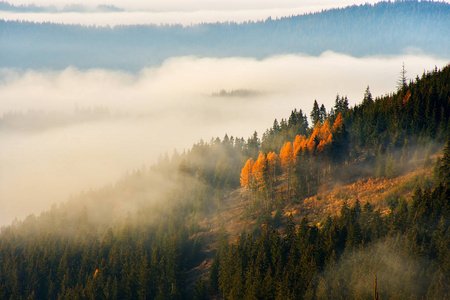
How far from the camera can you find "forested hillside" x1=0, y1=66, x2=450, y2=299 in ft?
309

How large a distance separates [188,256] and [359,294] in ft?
191

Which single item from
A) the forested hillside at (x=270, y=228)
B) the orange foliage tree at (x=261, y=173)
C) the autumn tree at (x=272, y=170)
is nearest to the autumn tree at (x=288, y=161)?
the forested hillside at (x=270, y=228)

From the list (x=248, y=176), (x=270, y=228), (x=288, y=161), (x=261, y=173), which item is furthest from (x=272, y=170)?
(x=270, y=228)

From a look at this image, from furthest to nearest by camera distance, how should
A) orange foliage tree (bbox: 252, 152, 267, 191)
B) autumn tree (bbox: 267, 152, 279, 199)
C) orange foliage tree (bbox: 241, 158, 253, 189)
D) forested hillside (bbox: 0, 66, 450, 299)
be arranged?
orange foliage tree (bbox: 241, 158, 253, 189) → orange foliage tree (bbox: 252, 152, 267, 191) → autumn tree (bbox: 267, 152, 279, 199) → forested hillside (bbox: 0, 66, 450, 299)

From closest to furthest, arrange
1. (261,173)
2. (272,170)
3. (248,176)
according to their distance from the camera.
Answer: (261,173) → (272,170) → (248,176)

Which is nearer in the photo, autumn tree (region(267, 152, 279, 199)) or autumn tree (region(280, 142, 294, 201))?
autumn tree (region(280, 142, 294, 201))

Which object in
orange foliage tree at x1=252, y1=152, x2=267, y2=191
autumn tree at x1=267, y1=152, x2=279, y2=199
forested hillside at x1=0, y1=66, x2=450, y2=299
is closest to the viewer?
forested hillside at x1=0, y1=66, x2=450, y2=299

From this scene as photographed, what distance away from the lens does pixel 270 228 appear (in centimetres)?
12600

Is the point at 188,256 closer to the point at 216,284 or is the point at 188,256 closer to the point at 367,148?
the point at 216,284

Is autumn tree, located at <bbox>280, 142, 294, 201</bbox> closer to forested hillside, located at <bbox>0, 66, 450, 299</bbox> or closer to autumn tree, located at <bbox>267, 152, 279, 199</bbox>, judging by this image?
forested hillside, located at <bbox>0, 66, 450, 299</bbox>

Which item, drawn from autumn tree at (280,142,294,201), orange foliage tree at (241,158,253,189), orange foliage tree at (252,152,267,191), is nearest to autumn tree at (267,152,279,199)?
orange foliage tree at (252,152,267,191)

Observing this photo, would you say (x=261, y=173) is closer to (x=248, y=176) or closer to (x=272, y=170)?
(x=272, y=170)

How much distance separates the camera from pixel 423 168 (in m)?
118

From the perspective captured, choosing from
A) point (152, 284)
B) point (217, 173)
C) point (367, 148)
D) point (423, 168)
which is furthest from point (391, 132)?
point (152, 284)
